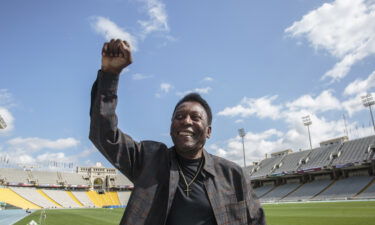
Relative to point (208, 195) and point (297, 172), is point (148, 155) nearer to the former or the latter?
point (208, 195)

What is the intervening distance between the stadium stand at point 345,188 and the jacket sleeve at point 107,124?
39729 mm

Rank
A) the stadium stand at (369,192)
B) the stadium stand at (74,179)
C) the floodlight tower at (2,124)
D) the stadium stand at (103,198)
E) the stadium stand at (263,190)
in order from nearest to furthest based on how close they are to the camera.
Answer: the stadium stand at (369,192)
the floodlight tower at (2,124)
the stadium stand at (263,190)
the stadium stand at (103,198)
the stadium stand at (74,179)

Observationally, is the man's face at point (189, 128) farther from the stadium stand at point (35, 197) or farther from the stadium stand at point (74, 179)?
the stadium stand at point (74, 179)

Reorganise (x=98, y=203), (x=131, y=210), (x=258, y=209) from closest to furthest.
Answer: (x=131, y=210), (x=258, y=209), (x=98, y=203)

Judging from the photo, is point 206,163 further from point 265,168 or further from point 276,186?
point 265,168

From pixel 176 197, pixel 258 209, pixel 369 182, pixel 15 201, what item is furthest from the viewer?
pixel 15 201

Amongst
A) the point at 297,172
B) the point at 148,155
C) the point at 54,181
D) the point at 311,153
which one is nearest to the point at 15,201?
the point at 54,181

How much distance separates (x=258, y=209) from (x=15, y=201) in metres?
55.3

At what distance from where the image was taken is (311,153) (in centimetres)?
5166

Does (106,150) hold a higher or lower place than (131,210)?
higher

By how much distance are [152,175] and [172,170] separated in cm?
13

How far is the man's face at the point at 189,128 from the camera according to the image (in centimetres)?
187

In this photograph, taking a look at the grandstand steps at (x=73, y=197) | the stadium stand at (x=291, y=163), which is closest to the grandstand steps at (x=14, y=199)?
the grandstand steps at (x=73, y=197)

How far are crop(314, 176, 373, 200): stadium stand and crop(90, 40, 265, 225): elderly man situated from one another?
39221 millimetres
